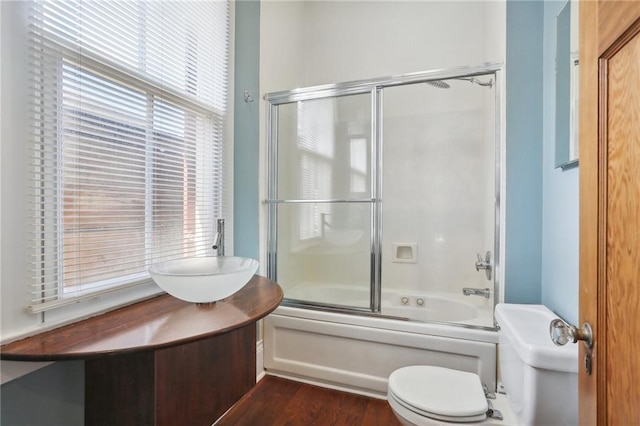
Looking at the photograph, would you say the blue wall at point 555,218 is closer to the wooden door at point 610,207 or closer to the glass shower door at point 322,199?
the wooden door at point 610,207

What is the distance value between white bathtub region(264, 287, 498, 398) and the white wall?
87 centimetres

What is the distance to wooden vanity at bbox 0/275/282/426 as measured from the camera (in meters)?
0.86

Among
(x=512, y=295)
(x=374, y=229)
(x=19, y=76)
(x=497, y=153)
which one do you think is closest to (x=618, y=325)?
(x=512, y=295)

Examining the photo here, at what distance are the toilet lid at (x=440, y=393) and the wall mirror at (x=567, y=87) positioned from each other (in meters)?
1.02

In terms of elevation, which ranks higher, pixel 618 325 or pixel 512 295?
pixel 618 325

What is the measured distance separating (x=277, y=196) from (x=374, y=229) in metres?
0.78

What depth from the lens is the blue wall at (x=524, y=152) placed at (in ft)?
4.96

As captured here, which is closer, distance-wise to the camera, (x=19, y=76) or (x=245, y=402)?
(x=19, y=76)

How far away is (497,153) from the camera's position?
1.71 m

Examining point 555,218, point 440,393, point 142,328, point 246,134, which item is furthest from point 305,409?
point 246,134

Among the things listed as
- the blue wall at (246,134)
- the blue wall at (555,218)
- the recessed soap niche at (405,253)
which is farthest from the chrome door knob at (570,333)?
the recessed soap niche at (405,253)

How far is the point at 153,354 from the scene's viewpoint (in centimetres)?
102

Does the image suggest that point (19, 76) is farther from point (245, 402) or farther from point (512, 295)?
point (512, 295)

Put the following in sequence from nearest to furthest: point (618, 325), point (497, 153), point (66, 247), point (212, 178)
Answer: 1. point (618, 325)
2. point (66, 247)
3. point (497, 153)
4. point (212, 178)
